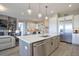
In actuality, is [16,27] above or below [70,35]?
above

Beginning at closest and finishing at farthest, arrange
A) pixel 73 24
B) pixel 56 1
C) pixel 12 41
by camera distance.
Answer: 1. pixel 56 1
2. pixel 12 41
3. pixel 73 24

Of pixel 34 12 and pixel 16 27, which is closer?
pixel 16 27

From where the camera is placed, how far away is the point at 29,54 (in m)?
2.54

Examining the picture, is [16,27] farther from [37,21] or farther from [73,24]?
[73,24]

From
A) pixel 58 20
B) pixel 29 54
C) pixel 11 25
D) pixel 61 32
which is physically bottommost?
pixel 29 54

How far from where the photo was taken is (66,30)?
259 inches

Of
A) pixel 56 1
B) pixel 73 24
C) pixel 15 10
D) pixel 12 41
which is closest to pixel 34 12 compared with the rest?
pixel 15 10

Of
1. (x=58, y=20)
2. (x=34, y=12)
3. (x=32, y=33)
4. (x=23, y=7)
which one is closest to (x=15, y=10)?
(x=23, y=7)

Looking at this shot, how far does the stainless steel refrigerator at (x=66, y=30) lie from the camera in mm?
6308

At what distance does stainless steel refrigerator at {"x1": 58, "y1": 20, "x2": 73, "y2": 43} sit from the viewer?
6.31 meters

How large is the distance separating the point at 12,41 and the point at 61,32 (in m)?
3.87

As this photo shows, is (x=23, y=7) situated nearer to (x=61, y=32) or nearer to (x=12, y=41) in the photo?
(x=12, y=41)

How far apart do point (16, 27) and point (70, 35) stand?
4153 mm

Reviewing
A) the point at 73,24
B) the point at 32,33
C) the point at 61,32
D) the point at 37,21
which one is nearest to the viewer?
the point at 37,21
